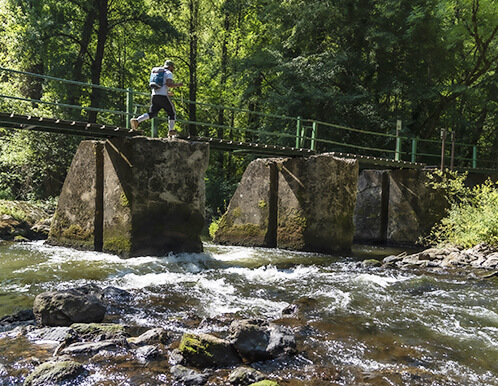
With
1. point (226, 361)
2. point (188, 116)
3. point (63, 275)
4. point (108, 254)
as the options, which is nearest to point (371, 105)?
point (188, 116)

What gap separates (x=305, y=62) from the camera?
18828mm

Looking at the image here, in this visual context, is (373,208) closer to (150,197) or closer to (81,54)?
(150,197)

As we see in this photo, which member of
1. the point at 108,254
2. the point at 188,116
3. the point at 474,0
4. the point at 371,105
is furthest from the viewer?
the point at 188,116

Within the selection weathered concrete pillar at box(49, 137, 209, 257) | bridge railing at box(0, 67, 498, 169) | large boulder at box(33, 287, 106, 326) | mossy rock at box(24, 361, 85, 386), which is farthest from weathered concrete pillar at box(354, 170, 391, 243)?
mossy rock at box(24, 361, 85, 386)

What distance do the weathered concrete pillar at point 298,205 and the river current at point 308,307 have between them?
1318 millimetres

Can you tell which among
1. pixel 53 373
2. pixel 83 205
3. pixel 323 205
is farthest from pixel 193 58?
pixel 53 373

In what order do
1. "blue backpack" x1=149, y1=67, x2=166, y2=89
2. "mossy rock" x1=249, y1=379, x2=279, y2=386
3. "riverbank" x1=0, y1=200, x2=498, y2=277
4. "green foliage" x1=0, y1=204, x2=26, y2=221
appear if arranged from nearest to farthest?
"mossy rock" x1=249, y1=379, x2=279, y2=386 < "blue backpack" x1=149, y1=67, x2=166, y2=89 < "riverbank" x1=0, y1=200, x2=498, y2=277 < "green foliage" x1=0, y1=204, x2=26, y2=221

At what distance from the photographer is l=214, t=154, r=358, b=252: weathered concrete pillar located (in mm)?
11305

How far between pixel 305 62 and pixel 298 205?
913cm

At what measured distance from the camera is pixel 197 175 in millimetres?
9383

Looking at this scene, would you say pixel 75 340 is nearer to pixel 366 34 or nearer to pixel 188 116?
pixel 366 34

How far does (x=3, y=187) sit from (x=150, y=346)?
17.5m

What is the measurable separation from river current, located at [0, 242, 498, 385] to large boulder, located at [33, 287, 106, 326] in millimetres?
269

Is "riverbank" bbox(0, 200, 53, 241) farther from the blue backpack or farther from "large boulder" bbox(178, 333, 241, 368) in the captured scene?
"large boulder" bbox(178, 333, 241, 368)
